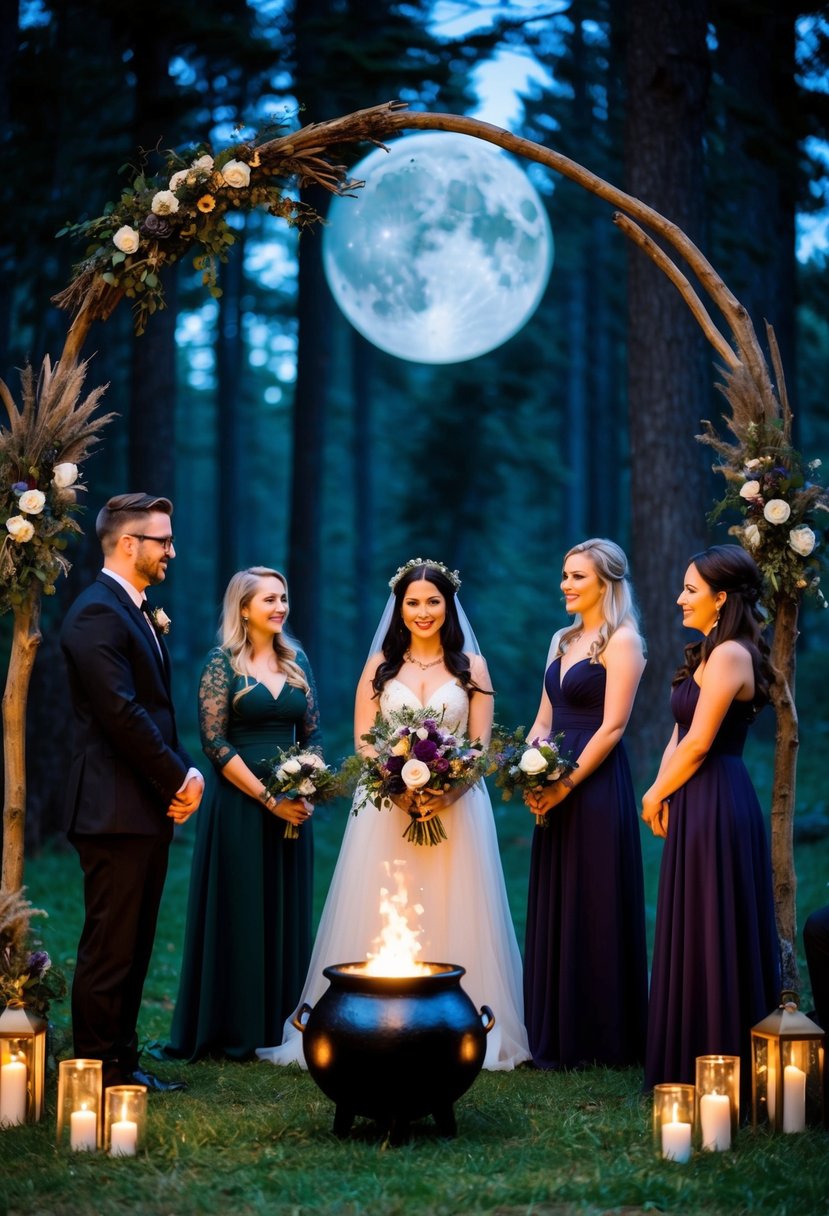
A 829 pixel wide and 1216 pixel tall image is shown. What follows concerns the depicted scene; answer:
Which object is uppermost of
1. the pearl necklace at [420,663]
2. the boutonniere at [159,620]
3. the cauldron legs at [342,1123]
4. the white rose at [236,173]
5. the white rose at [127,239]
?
the white rose at [236,173]

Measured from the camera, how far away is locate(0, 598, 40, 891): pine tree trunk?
6766mm

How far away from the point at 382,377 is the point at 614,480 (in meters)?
6.64

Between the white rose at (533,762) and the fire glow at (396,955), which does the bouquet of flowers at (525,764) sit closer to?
the white rose at (533,762)

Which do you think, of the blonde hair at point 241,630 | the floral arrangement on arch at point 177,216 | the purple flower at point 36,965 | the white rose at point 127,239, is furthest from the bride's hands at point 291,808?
the white rose at point 127,239

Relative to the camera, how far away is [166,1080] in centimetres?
678

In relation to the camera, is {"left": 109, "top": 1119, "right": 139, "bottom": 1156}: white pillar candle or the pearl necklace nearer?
{"left": 109, "top": 1119, "right": 139, "bottom": 1156}: white pillar candle

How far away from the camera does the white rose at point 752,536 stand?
21.8 feet

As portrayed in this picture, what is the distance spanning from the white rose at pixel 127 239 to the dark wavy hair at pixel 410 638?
2229 millimetres

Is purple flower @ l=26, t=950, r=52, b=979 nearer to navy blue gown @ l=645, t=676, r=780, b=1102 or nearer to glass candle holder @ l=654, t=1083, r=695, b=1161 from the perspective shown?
navy blue gown @ l=645, t=676, r=780, b=1102

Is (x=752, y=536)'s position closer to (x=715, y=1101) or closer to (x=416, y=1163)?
(x=715, y=1101)

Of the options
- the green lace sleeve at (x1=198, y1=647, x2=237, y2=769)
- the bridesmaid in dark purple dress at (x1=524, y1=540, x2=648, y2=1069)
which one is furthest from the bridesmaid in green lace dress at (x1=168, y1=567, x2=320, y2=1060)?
the bridesmaid in dark purple dress at (x1=524, y1=540, x2=648, y2=1069)

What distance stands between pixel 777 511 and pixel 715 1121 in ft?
8.92

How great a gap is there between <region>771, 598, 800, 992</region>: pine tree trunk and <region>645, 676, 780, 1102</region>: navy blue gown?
0.18 metres

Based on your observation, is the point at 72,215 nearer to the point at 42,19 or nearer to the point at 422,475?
the point at 42,19
